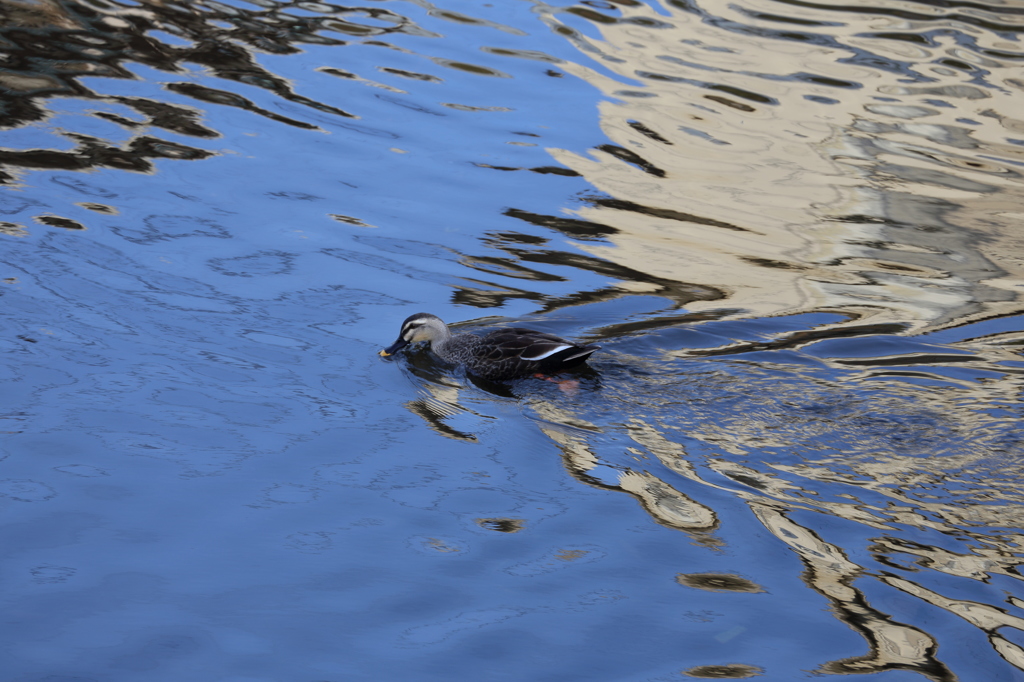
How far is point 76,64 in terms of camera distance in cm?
1402

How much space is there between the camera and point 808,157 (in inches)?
527

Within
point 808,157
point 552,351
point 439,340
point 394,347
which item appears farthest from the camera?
point 808,157

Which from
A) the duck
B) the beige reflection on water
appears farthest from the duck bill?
the beige reflection on water

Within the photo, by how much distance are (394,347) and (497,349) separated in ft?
2.66

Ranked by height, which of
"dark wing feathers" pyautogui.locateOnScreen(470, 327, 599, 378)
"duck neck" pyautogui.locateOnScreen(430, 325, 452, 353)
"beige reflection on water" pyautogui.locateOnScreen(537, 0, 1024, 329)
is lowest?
"duck neck" pyautogui.locateOnScreen(430, 325, 452, 353)

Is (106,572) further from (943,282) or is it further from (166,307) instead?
(943,282)

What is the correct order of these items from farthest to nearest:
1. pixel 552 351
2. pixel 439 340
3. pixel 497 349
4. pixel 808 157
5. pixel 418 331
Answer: pixel 808 157
pixel 439 340
pixel 418 331
pixel 497 349
pixel 552 351

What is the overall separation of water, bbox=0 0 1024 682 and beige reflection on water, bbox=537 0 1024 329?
0.23ft

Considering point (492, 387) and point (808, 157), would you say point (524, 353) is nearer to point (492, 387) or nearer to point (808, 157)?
point (492, 387)

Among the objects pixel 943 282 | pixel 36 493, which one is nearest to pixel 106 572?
pixel 36 493

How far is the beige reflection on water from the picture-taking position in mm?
10227

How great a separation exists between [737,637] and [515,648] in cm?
106

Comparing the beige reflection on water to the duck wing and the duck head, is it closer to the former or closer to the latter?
the duck wing

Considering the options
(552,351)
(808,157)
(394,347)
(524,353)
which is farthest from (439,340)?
(808,157)
